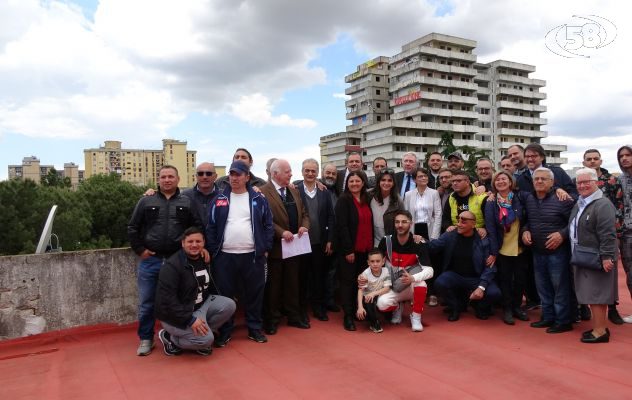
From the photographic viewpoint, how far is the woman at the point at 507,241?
5051 millimetres

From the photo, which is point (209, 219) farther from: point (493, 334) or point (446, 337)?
point (493, 334)

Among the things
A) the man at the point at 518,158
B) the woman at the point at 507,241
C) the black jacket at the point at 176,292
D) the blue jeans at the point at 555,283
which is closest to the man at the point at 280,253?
the black jacket at the point at 176,292

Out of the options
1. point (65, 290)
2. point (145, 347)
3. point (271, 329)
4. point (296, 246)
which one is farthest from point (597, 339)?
point (65, 290)

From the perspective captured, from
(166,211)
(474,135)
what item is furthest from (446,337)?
(474,135)

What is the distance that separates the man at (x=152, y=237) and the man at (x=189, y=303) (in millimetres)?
190

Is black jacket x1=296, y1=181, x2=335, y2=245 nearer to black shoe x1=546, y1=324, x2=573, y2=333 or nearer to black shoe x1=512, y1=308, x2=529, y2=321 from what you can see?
black shoe x1=512, y1=308, x2=529, y2=321

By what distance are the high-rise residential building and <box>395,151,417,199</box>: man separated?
182ft

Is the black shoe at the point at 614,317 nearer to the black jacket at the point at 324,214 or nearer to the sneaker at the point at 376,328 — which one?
the sneaker at the point at 376,328

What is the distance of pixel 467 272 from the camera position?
17.4ft

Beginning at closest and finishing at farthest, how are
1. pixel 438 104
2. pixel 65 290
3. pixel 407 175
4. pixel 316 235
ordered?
pixel 65 290, pixel 316 235, pixel 407 175, pixel 438 104

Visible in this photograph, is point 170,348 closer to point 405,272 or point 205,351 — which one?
point 205,351

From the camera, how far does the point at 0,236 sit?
81.0ft

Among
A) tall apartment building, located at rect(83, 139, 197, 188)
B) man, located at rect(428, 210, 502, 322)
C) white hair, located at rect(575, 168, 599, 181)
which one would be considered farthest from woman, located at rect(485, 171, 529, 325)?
tall apartment building, located at rect(83, 139, 197, 188)

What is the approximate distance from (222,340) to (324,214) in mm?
1819
